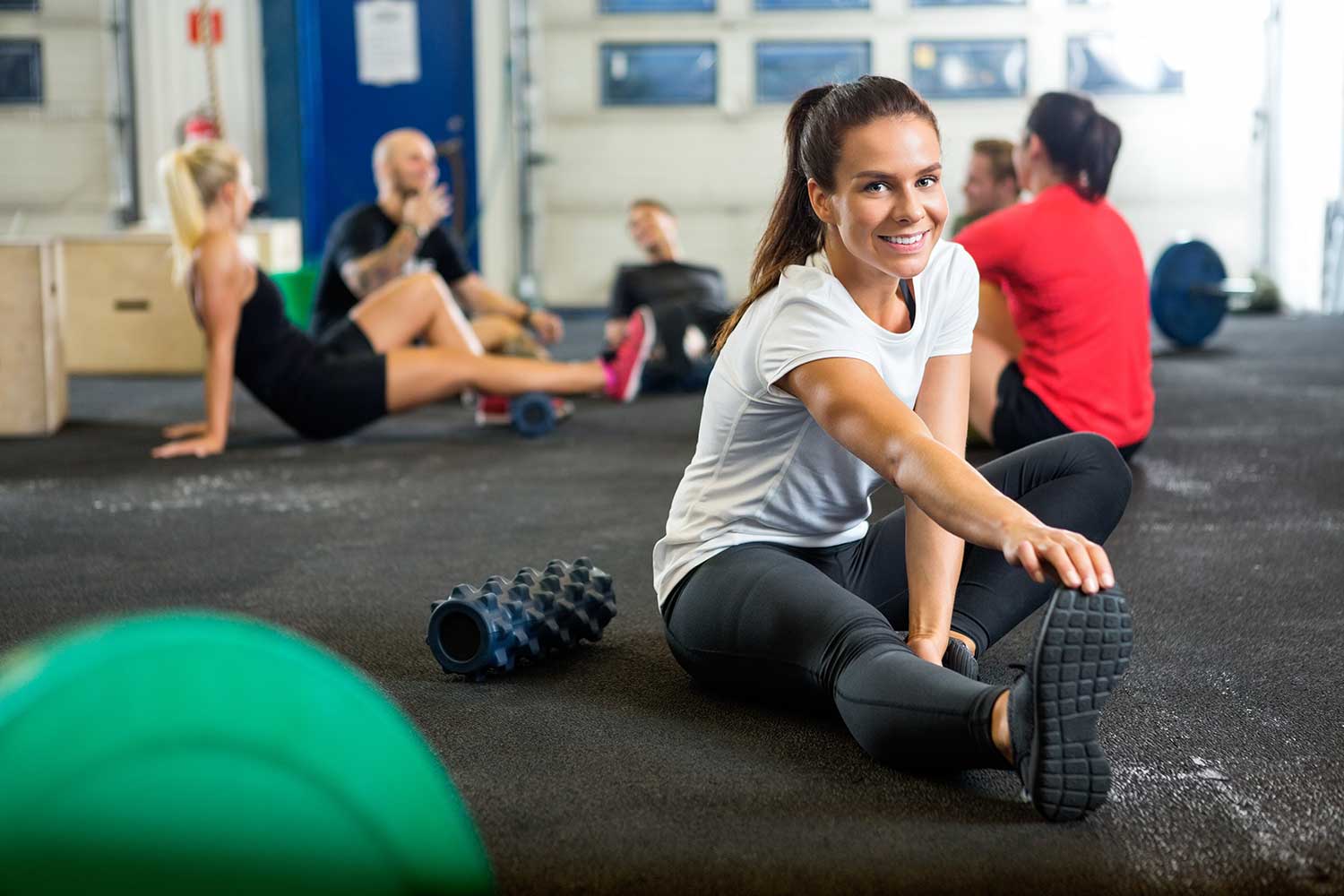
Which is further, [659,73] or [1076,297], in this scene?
[659,73]

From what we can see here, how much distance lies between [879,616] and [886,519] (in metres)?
0.33

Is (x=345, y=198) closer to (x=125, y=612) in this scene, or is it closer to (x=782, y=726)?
(x=125, y=612)

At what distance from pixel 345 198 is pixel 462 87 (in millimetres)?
1008

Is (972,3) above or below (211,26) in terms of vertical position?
above

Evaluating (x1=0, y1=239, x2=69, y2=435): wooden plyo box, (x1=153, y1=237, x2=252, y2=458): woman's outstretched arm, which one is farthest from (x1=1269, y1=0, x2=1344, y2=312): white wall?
(x1=0, y1=239, x2=69, y2=435): wooden plyo box

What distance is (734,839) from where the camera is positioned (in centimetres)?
150

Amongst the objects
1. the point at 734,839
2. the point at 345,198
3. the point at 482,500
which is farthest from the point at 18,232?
the point at 734,839

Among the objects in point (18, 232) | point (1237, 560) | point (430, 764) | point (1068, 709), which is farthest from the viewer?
point (18, 232)

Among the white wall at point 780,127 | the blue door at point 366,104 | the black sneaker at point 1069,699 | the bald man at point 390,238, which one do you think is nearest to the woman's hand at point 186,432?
the bald man at point 390,238

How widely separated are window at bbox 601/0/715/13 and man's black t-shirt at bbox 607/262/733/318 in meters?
4.29

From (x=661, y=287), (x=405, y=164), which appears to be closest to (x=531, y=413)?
(x=405, y=164)

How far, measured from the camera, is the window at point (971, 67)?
9.35 meters

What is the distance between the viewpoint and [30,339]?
15.3 ft

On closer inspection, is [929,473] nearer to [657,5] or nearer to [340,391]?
[340,391]
